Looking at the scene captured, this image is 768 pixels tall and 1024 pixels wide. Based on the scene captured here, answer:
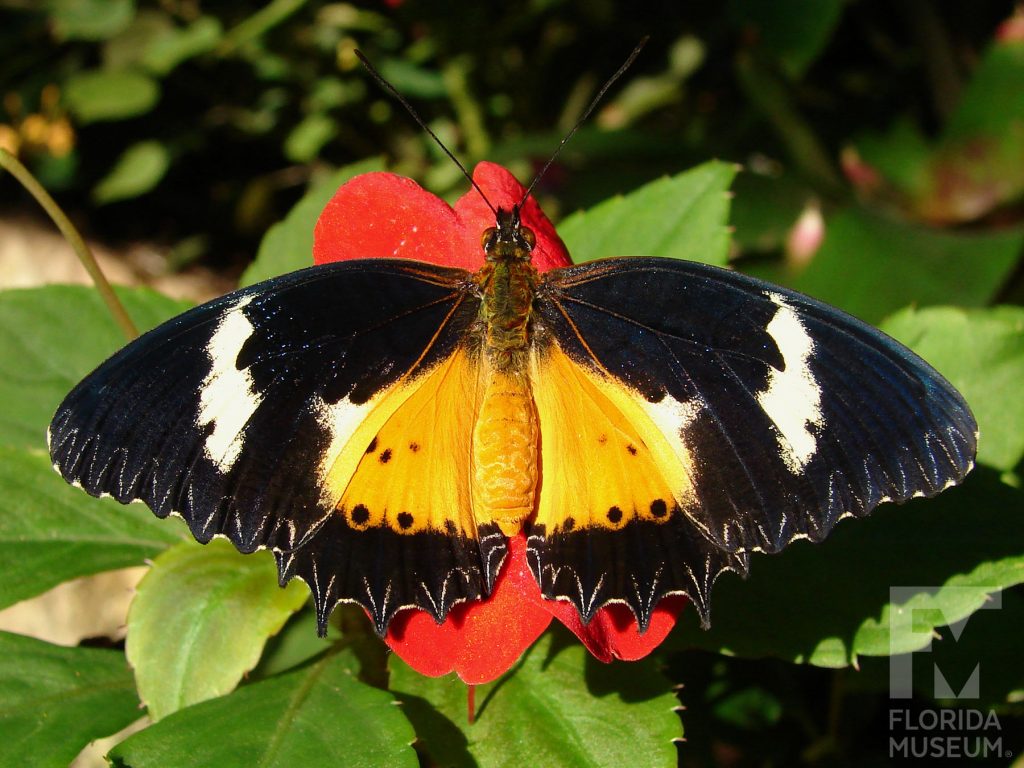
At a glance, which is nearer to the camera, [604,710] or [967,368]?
[604,710]

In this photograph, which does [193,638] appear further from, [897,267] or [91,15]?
[91,15]

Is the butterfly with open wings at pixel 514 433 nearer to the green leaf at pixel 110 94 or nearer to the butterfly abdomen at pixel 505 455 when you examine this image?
the butterfly abdomen at pixel 505 455

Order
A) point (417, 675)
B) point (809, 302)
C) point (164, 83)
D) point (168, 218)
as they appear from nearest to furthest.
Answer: point (809, 302)
point (417, 675)
point (164, 83)
point (168, 218)

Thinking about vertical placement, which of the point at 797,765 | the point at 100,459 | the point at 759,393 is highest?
the point at 759,393

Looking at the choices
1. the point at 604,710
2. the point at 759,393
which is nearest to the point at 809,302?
the point at 759,393

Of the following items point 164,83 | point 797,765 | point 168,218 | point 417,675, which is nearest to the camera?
point 417,675

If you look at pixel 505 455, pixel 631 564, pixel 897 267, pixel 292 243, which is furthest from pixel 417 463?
pixel 897 267

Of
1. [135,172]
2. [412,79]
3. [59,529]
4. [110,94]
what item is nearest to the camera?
[59,529]

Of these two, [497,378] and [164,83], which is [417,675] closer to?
[497,378]
